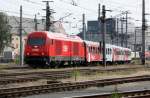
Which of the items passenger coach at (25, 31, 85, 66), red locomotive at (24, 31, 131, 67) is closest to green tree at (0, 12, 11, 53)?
red locomotive at (24, 31, 131, 67)

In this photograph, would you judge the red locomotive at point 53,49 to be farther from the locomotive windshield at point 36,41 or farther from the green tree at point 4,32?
the green tree at point 4,32

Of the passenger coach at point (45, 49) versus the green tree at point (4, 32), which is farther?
the green tree at point (4, 32)

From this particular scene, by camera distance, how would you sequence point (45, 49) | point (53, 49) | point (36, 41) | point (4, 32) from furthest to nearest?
point (4, 32) < point (36, 41) < point (53, 49) < point (45, 49)

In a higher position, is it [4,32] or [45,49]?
[4,32]

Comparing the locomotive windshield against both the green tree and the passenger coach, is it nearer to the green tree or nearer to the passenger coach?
the passenger coach

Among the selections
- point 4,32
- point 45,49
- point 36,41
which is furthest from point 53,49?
point 4,32

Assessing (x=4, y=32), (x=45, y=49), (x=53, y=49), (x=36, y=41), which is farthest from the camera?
(x=4, y=32)

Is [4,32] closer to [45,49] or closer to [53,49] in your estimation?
[53,49]

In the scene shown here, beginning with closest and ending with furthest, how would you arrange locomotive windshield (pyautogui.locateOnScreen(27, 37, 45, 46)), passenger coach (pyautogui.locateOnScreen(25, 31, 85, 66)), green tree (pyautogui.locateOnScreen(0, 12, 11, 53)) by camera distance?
passenger coach (pyautogui.locateOnScreen(25, 31, 85, 66)), locomotive windshield (pyautogui.locateOnScreen(27, 37, 45, 46)), green tree (pyautogui.locateOnScreen(0, 12, 11, 53))

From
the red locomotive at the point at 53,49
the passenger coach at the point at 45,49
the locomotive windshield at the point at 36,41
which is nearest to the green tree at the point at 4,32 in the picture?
the red locomotive at the point at 53,49

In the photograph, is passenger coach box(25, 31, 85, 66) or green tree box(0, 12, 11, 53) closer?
passenger coach box(25, 31, 85, 66)

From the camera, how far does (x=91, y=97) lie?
47.9 feet

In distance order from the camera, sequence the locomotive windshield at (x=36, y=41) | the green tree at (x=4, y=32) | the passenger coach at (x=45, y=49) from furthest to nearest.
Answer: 1. the green tree at (x=4, y=32)
2. the locomotive windshield at (x=36, y=41)
3. the passenger coach at (x=45, y=49)

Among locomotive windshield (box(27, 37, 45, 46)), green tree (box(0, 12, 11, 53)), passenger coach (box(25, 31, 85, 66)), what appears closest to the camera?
passenger coach (box(25, 31, 85, 66))
